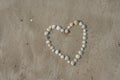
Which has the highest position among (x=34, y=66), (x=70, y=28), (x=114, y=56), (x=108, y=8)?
(x=108, y=8)

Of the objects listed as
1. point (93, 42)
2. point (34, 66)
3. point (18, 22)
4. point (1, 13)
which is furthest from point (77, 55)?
point (1, 13)

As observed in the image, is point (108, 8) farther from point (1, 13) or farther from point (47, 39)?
point (1, 13)

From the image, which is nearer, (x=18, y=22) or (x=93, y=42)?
(x=93, y=42)

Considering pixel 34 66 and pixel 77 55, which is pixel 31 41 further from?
pixel 77 55

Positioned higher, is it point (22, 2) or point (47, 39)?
point (22, 2)

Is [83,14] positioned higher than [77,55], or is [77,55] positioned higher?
[83,14]

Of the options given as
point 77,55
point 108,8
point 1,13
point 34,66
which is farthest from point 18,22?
point 108,8
